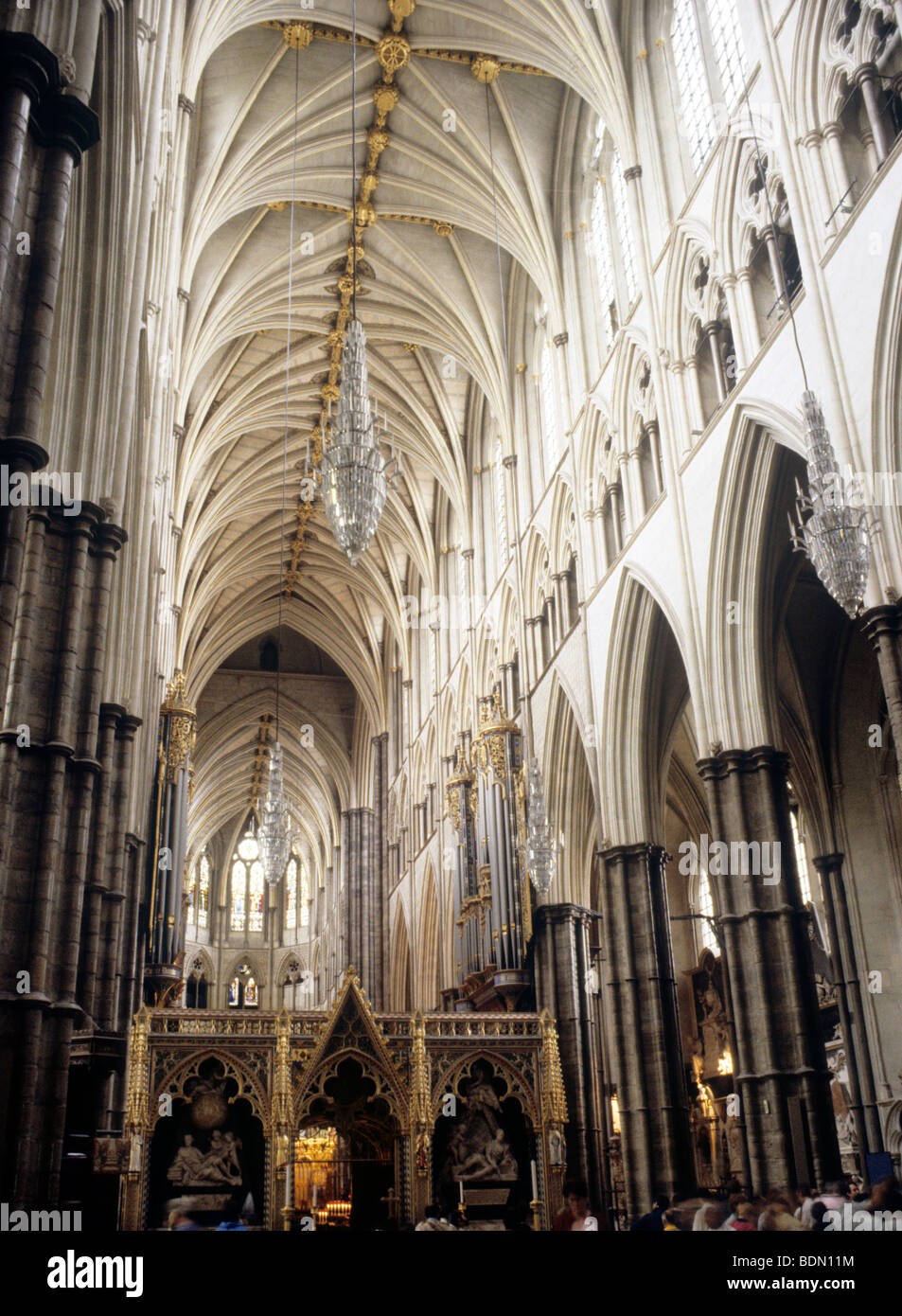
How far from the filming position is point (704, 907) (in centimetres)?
2733

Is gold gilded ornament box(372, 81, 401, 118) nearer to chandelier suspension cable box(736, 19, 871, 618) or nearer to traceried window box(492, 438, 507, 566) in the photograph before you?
traceried window box(492, 438, 507, 566)

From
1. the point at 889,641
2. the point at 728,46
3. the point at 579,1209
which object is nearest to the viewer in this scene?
the point at 579,1209

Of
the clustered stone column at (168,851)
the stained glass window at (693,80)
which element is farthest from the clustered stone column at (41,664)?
the stained glass window at (693,80)

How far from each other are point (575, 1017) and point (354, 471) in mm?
11705

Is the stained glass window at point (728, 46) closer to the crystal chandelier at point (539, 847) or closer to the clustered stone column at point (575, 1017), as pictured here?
the crystal chandelier at point (539, 847)

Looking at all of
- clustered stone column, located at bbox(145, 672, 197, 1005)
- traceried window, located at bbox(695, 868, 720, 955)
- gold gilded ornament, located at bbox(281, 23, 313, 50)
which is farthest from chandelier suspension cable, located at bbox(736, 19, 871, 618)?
traceried window, located at bbox(695, 868, 720, 955)

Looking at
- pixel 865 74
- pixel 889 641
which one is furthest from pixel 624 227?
pixel 889 641

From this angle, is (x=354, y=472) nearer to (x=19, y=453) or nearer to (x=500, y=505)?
(x=19, y=453)

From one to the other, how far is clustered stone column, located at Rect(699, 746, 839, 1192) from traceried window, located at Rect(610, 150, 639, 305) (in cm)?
825

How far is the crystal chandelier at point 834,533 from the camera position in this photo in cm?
989

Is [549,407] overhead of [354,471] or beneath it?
overhead

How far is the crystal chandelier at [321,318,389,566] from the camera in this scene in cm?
1171
